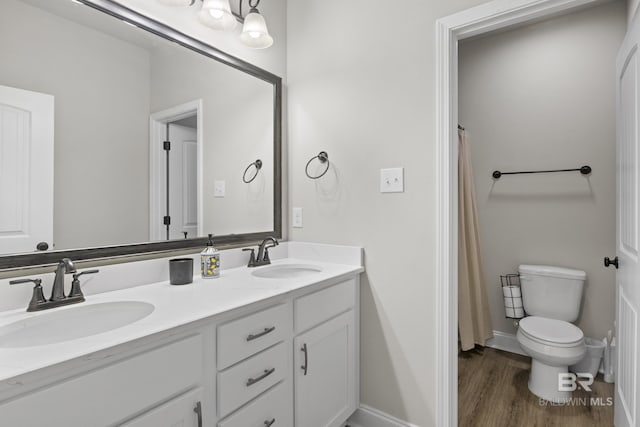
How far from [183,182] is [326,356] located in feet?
3.43

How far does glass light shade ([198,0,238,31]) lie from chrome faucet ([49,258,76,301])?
121 centimetres

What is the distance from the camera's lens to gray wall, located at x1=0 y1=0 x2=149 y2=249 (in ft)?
3.66

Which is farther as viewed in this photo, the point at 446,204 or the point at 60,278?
the point at 446,204

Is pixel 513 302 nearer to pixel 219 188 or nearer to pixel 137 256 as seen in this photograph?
pixel 219 188

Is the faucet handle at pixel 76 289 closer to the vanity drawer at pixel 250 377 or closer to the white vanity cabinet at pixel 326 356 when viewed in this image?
the vanity drawer at pixel 250 377

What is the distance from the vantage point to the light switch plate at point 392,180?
1.66 metres

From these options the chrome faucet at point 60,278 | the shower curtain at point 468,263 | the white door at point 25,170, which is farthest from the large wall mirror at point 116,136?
the shower curtain at point 468,263

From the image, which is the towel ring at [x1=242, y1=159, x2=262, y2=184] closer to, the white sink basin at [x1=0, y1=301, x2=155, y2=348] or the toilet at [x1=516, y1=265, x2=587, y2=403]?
the white sink basin at [x1=0, y1=301, x2=155, y2=348]

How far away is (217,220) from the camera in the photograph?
5.74 feet

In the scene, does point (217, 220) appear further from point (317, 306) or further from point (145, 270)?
point (317, 306)

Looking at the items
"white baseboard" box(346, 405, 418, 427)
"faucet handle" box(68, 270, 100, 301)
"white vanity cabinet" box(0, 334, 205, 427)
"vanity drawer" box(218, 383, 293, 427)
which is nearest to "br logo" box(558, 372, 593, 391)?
"white baseboard" box(346, 405, 418, 427)

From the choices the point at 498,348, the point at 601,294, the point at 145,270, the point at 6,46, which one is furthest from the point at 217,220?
the point at 601,294

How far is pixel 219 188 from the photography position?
1763mm

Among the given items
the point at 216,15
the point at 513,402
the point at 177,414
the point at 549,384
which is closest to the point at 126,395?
the point at 177,414
